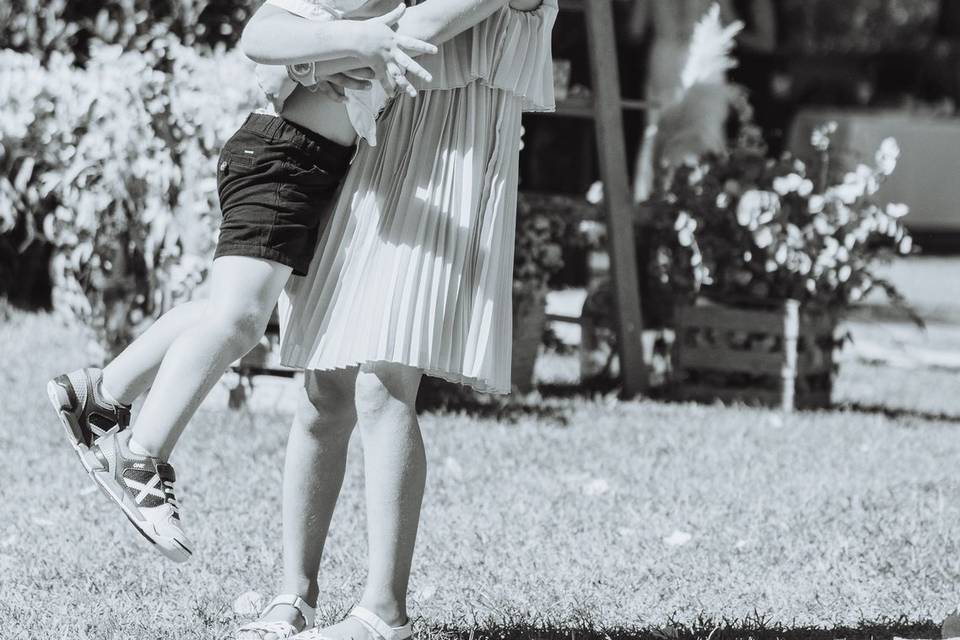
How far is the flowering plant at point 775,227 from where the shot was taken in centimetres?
513

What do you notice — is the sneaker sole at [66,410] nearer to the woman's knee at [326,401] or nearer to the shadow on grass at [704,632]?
the woman's knee at [326,401]

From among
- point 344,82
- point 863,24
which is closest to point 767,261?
point 344,82

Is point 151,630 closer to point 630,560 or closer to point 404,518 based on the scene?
point 404,518

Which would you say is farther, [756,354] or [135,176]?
[756,354]

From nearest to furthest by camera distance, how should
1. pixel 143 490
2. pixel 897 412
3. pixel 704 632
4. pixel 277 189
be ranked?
pixel 143 490
pixel 277 189
pixel 704 632
pixel 897 412

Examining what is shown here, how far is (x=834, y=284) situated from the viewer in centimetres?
518

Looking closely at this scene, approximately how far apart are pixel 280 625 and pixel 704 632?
836 millimetres

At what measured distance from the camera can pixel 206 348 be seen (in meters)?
2.38


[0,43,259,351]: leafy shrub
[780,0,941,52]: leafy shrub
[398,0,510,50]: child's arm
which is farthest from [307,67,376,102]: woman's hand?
[780,0,941,52]: leafy shrub

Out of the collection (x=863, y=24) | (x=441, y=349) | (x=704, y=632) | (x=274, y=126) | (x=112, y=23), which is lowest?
(x=704, y=632)

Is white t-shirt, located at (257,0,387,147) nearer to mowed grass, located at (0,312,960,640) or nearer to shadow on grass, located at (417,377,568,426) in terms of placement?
mowed grass, located at (0,312,960,640)

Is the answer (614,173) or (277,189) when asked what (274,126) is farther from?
(614,173)

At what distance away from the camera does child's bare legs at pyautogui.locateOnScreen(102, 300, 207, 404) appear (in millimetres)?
2488

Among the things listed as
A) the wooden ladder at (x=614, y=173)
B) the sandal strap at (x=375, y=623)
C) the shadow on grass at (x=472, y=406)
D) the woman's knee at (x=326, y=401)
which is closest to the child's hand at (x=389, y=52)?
the woman's knee at (x=326, y=401)
